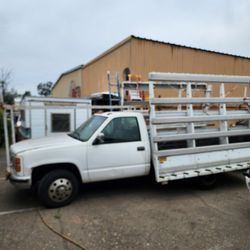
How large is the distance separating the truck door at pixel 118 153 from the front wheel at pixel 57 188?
0.40 meters

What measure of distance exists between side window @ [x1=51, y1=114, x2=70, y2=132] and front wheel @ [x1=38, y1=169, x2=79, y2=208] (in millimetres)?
4924

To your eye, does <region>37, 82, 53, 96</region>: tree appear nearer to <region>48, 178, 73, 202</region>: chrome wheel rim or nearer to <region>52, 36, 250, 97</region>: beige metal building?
<region>52, 36, 250, 97</region>: beige metal building

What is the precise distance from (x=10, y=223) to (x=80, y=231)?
122 cm

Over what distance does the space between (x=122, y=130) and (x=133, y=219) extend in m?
1.75

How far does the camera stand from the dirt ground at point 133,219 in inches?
135

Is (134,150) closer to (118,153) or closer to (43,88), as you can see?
(118,153)

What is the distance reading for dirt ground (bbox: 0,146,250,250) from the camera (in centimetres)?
343

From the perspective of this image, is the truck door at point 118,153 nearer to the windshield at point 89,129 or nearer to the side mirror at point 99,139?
the side mirror at point 99,139

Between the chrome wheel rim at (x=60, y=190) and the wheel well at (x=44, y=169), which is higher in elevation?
the wheel well at (x=44, y=169)

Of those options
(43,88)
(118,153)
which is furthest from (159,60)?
(43,88)

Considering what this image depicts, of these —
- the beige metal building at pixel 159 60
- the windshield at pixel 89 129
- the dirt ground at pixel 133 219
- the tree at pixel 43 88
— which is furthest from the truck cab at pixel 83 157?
the tree at pixel 43 88

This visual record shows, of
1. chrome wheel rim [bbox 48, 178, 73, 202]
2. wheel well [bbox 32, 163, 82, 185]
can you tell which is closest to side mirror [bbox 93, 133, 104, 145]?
wheel well [bbox 32, 163, 82, 185]

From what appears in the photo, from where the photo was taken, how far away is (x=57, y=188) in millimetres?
4453

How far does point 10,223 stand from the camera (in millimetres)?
3967
